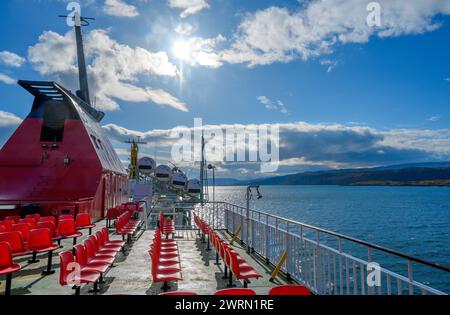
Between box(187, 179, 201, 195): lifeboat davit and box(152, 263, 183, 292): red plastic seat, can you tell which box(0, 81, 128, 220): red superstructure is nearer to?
box(152, 263, 183, 292): red plastic seat

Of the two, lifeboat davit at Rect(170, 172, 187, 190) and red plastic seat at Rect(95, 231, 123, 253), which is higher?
lifeboat davit at Rect(170, 172, 187, 190)

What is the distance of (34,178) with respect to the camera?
49.3ft

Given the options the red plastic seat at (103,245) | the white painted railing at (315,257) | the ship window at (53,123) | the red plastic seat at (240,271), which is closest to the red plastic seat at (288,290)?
the white painted railing at (315,257)

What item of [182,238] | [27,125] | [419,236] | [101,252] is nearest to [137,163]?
[27,125]

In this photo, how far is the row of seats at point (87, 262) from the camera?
4.82 meters

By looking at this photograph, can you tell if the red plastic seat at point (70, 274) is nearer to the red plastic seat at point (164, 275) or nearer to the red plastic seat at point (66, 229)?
the red plastic seat at point (164, 275)

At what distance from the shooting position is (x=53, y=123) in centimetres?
1670

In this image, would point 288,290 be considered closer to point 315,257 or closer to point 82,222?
point 315,257

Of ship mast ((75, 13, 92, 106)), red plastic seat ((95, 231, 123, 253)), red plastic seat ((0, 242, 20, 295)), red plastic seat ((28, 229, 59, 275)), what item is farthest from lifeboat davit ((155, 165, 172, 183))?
red plastic seat ((0, 242, 20, 295))

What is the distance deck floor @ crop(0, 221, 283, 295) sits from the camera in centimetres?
594

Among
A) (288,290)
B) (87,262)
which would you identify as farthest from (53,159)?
(288,290)

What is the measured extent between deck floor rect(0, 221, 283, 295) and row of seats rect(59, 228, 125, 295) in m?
0.47

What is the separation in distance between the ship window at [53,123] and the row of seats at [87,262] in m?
10.9
